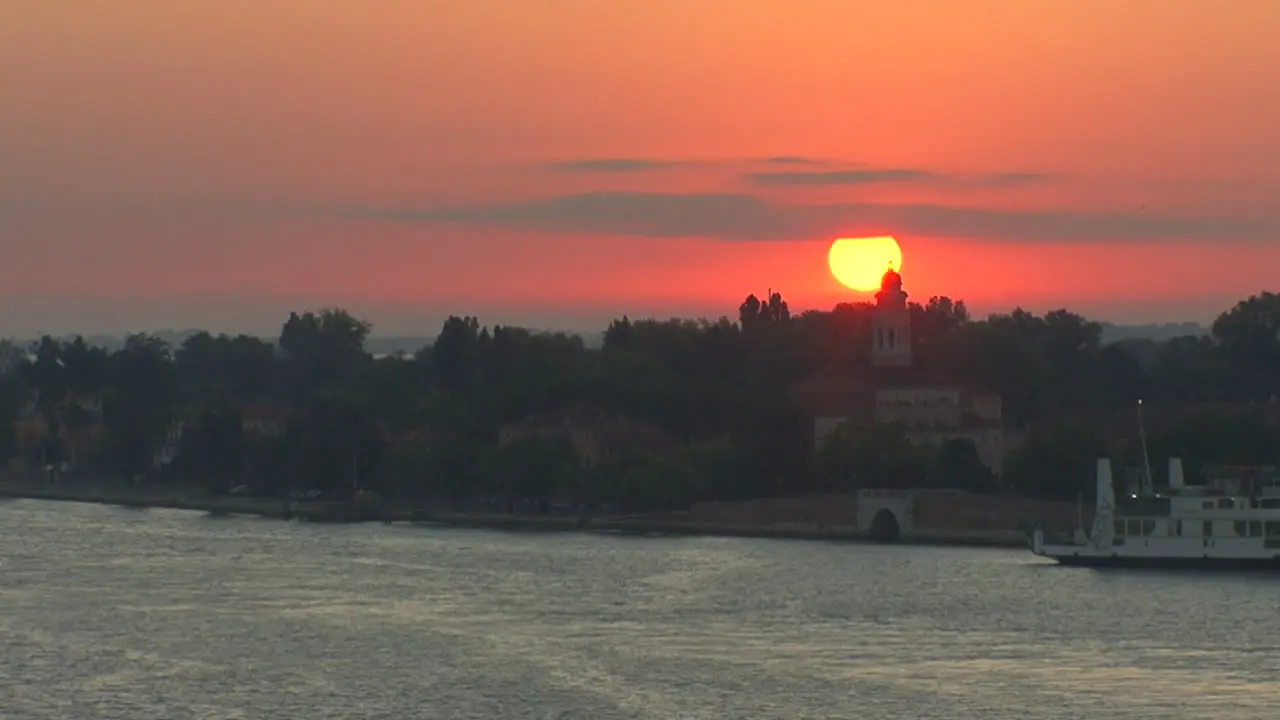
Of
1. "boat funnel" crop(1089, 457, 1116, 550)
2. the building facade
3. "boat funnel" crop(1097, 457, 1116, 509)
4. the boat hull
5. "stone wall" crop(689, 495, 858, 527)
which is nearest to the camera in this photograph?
the boat hull

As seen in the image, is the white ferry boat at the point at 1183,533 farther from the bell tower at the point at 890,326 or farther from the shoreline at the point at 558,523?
the bell tower at the point at 890,326

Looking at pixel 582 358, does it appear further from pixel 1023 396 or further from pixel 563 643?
pixel 563 643

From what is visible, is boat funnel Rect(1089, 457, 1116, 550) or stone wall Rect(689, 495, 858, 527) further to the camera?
stone wall Rect(689, 495, 858, 527)

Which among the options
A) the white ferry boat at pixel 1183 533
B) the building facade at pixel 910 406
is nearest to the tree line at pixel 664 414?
the building facade at pixel 910 406

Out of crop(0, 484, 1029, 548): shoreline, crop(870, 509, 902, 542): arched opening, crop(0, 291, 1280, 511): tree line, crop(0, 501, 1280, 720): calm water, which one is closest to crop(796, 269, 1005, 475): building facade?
crop(0, 291, 1280, 511): tree line

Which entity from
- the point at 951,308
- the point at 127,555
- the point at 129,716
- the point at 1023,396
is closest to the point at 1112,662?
the point at 129,716

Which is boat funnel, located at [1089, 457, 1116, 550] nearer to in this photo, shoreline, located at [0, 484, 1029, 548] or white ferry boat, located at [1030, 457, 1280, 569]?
white ferry boat, located at [1030, 457, 1280, 569]
